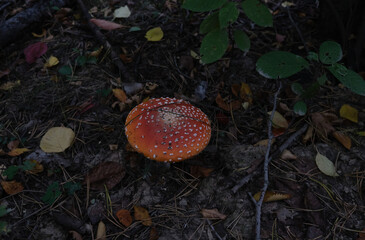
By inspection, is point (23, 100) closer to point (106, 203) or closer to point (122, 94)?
point (122, 94)

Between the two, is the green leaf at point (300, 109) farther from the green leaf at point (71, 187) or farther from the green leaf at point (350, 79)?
the green leaf at point (71, 187)

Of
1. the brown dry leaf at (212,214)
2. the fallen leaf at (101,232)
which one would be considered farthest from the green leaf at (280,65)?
the fallen leaf at (101,232)

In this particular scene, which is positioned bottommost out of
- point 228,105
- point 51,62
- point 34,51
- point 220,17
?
point 228,105

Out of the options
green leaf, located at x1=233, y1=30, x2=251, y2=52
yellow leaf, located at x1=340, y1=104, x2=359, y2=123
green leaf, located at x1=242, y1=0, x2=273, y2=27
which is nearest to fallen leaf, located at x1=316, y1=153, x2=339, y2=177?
yellow leaf, located at x1=340, y1=104, x2=359, y2=123

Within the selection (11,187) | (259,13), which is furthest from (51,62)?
(259,13)

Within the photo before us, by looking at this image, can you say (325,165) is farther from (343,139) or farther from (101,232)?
(101,232)

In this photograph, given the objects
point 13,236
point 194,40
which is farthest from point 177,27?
point 13,236

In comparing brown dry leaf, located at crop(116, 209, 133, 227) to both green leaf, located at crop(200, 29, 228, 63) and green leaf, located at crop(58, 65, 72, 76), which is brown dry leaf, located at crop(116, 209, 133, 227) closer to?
green leaf, located at crop(200, 29, 228, 63)
